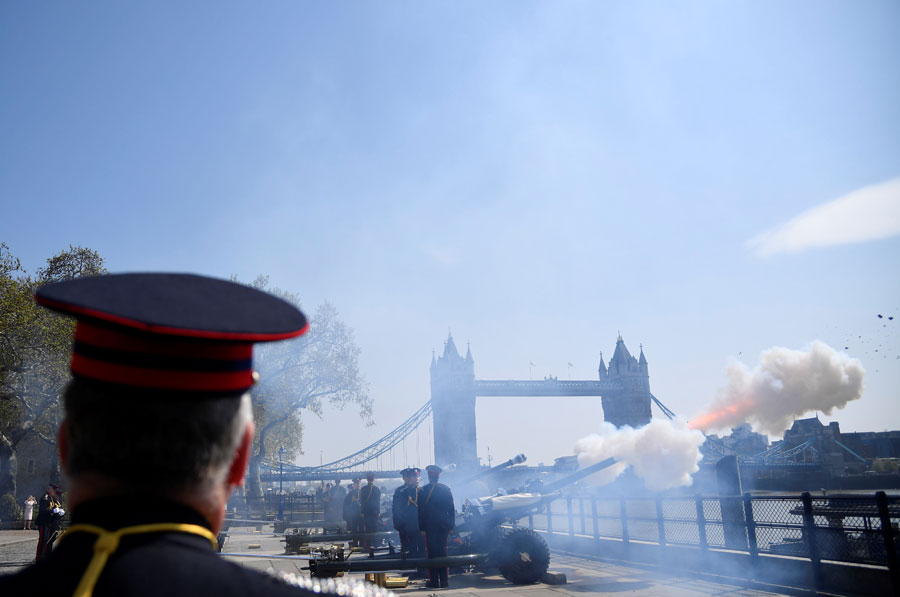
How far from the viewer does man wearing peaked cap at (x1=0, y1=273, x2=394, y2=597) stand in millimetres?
1035

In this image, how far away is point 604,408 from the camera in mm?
84875

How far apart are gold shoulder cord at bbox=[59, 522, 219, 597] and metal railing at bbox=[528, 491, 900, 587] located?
8.31 m

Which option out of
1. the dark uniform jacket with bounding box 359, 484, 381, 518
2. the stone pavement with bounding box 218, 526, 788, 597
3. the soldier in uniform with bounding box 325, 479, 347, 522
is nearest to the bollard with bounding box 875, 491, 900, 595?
the stone pavement with bounding box 218, 526, 788, 597

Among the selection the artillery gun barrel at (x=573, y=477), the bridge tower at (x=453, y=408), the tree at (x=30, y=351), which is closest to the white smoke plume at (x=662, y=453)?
the artillery gun barrel at (x=573, y=477)

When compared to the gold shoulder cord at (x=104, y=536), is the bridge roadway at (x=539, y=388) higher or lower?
higher

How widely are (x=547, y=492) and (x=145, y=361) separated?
11.3 m

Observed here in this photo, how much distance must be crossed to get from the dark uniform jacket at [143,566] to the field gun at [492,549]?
20.9 ft

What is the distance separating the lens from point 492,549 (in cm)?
947

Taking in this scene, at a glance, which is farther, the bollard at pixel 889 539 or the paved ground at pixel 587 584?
the paved ground at pixel 587 584

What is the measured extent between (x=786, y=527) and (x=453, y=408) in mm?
80485

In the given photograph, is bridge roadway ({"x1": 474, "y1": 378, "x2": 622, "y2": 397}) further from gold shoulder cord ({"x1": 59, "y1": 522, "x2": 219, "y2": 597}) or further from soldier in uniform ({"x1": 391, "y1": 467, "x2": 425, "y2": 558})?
gold shoulder cord ({"x1": 59, "y1": 522, "x2": 219, "y2": 597})

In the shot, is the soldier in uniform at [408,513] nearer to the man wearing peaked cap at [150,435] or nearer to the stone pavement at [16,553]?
the stone pavement at [16,553]

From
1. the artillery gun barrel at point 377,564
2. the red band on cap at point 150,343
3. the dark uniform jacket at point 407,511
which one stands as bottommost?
the artillery gun barrel at point 377,564

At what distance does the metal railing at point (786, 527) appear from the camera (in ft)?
24.9
